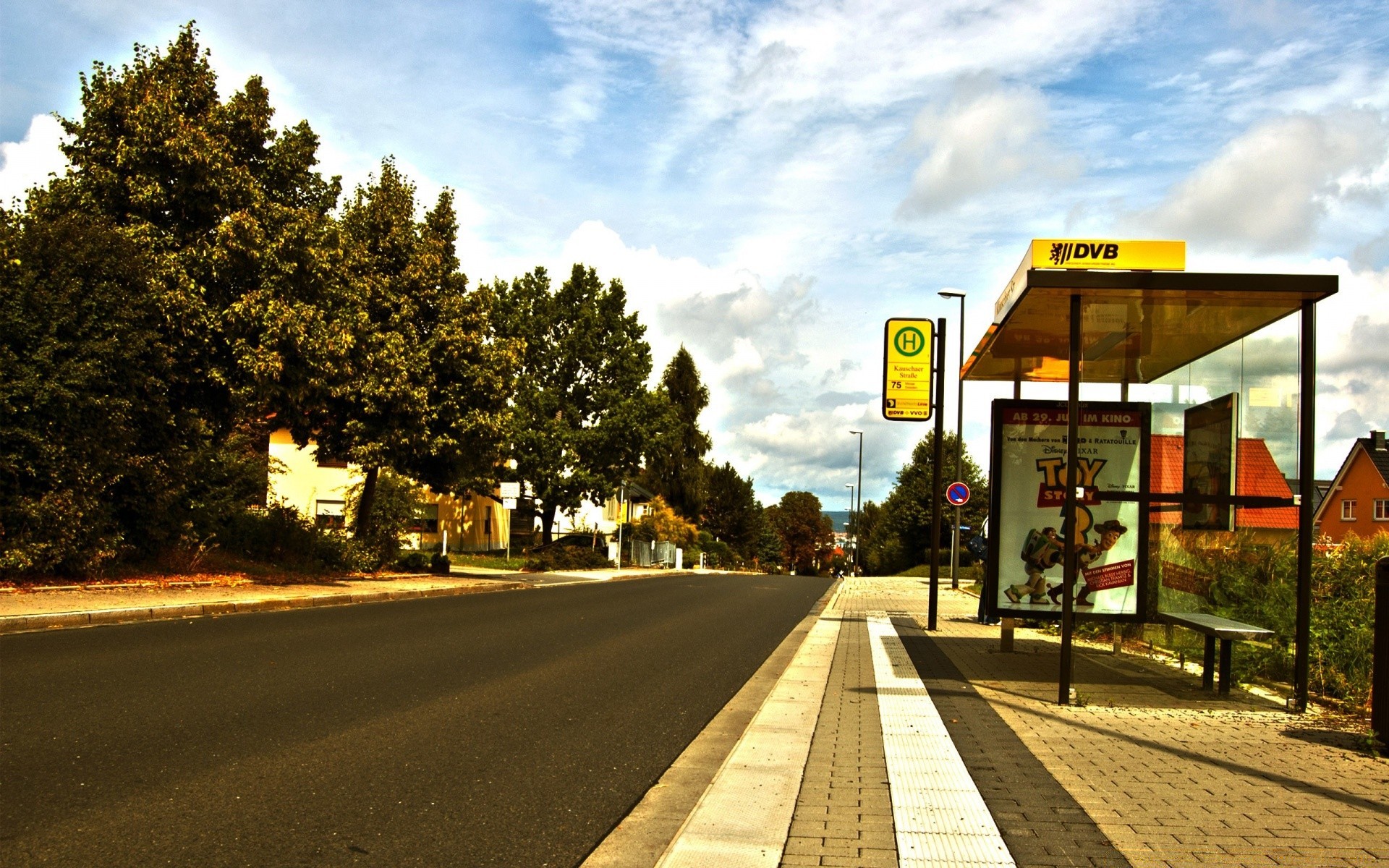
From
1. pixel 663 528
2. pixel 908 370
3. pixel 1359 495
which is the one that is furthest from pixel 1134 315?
pixel 1359 495

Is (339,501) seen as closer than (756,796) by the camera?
No

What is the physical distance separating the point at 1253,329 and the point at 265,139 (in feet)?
64.0

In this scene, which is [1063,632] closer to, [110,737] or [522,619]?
[110,737]

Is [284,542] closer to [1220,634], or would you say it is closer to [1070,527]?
[1070,527]

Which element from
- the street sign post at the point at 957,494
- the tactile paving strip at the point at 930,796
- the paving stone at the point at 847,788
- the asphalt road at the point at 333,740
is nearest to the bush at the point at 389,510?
the street sign post at the point at 957,494

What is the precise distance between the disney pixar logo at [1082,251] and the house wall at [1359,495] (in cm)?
5333

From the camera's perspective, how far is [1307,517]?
27.8 ft

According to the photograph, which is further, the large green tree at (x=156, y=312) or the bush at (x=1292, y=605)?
the large green tree at (x=156, y=312)

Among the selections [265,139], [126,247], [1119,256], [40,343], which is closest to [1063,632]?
[1119,256]

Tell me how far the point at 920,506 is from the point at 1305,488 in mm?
48321

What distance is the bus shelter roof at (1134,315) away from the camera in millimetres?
8383

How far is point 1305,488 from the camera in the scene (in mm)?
8617

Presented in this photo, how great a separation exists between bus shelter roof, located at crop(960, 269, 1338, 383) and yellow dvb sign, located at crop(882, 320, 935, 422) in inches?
173

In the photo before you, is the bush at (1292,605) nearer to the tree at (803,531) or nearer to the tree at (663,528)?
the tree at (663,528)
